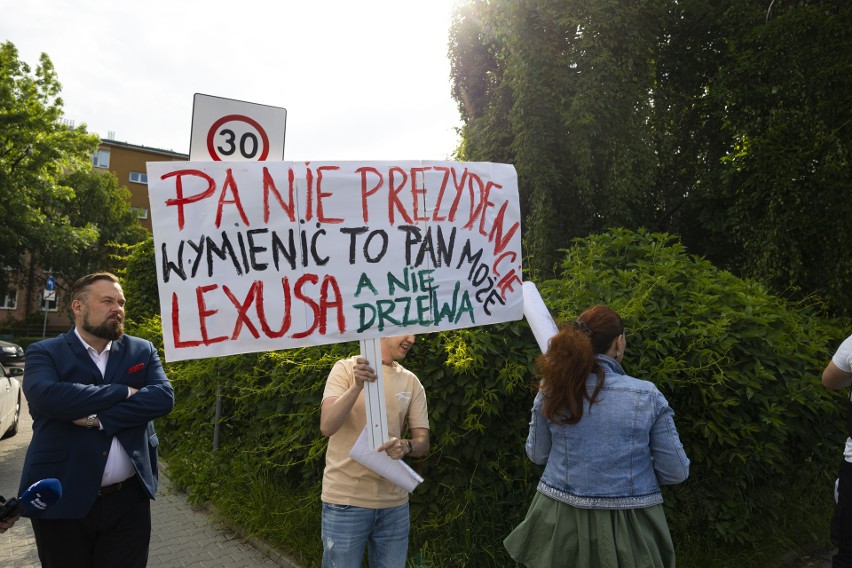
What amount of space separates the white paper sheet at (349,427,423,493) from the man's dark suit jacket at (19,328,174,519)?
3.30 feet

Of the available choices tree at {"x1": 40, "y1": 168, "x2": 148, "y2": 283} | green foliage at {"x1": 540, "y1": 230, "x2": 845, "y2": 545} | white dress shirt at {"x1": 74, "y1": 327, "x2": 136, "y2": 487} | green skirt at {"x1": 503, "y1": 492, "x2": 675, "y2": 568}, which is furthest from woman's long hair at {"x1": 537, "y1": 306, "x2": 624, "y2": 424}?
tree at {"x1": 40, "y1": 168, "x2": 148, "y2": 283}

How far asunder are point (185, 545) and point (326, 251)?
11.0ft

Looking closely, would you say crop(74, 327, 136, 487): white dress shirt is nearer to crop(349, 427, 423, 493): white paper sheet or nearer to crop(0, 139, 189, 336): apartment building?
crop(349, 427, 423, 493): white paper sheet

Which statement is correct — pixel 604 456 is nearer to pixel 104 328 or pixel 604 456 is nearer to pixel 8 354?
pixel 104 328

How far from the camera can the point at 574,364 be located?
234 centimetres

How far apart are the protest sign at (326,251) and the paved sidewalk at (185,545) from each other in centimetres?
246

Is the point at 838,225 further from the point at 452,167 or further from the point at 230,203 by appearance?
the point at 230,203

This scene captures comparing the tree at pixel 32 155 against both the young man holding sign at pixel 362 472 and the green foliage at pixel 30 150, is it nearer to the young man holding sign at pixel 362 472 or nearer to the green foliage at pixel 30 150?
the green foliage at pixel 30 150

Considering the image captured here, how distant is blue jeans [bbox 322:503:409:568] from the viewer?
109 inches

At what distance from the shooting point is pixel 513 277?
3.29 metres

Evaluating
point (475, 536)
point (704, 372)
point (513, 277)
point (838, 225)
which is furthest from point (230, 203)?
point (838, 225)

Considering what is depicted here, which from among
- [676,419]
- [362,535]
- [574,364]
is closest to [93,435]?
[362,535]

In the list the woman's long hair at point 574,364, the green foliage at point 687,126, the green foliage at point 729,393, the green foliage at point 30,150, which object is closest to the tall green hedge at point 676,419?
the green foliage at point 729,393

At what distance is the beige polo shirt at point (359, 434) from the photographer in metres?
2.80
